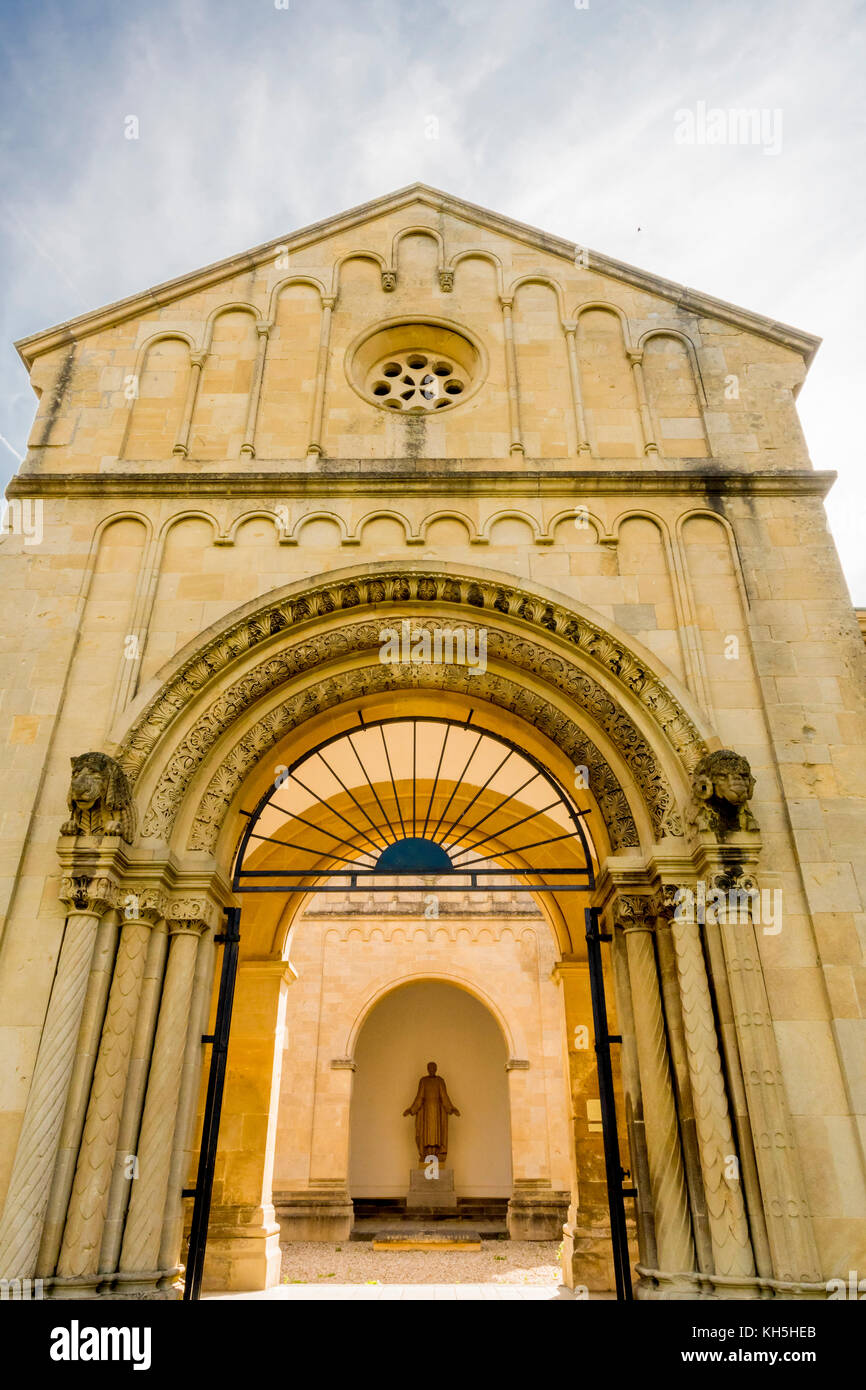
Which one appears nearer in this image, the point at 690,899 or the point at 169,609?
the point at 690,899

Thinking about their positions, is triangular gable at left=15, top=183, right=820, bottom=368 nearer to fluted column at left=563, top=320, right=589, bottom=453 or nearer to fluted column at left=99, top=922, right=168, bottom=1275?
fluted column at left=563, top=320, right=589, bottom=453

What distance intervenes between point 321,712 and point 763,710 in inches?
153

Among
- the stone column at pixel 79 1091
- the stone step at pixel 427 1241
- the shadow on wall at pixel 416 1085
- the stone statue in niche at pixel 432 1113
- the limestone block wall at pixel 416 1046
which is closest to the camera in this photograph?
the stone column at pixel 79 1091

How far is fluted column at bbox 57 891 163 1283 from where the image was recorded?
18.8ft

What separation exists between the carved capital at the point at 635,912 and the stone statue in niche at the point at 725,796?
2.59ft

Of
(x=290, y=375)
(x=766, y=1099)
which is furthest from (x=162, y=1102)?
(x=290, y=375)

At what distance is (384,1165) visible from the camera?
20484mm

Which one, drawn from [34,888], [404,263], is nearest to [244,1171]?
[34,888]

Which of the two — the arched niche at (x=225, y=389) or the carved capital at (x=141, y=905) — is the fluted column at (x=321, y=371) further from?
the carved capital at (x=141, y=905)

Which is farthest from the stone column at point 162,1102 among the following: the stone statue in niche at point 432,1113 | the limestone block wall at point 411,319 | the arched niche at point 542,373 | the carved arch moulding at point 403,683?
the stone statue in niche at point 432,1113

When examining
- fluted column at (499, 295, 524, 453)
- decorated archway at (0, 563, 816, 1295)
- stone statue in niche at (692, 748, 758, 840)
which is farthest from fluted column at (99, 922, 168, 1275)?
fluted column at (499, 295, 524, 453)

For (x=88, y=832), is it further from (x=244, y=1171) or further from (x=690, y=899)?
(x=244, y=1171)

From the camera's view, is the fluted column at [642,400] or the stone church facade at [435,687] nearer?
the stone church facade at [435,687]

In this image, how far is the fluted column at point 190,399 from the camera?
29.4ft
